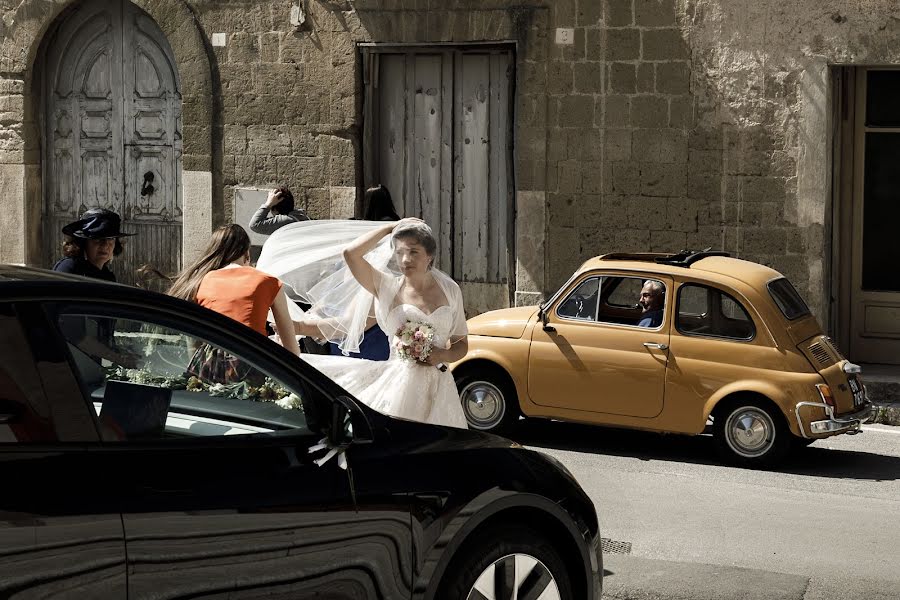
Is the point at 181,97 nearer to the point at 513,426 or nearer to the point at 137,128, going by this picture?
the point at 137,128

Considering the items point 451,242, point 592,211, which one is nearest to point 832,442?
point 592,211

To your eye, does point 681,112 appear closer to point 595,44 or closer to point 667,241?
point 595,44

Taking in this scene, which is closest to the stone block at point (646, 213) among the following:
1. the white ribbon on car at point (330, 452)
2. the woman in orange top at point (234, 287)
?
the woman in orange top at point (234, 287)

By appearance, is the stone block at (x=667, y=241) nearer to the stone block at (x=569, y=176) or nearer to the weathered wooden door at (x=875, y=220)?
the stone block at (x=569, y=176)

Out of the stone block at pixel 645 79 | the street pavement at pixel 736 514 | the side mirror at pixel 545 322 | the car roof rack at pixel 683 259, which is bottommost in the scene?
the street pavement at pixel 736 514

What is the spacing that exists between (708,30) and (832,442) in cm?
477

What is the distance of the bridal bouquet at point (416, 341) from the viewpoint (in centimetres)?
783

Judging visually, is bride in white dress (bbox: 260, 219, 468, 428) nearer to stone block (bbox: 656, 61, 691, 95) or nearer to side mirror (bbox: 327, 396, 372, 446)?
side mirror (bbox: 327, 396, 372, 446)

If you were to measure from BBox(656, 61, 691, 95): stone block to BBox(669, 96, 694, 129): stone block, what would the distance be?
0.08m

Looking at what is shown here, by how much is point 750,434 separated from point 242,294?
162 inches

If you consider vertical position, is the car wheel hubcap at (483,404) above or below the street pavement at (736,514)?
above

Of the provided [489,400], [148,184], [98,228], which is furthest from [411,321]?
[148,184]

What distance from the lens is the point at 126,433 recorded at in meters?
4.04

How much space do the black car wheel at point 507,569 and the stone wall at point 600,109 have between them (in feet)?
30.5
